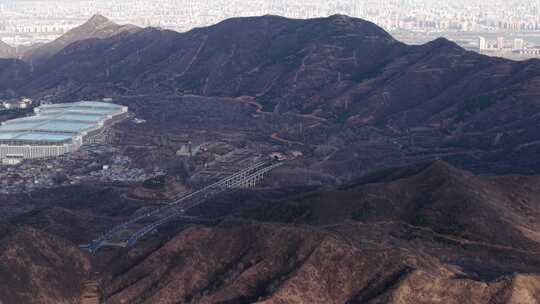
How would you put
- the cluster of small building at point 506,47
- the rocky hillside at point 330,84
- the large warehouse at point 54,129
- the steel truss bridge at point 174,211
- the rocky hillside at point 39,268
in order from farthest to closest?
the cluster of small building at point 506,47, the rocky hillside at point 330,84, the large warehouse at point 54,129, the steel truss bridge at point 174,211, the rocky hillside at point 39,268

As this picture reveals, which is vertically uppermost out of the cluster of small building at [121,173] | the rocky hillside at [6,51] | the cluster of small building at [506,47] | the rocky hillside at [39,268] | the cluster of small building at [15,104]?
the rocky hillside at [39,268]

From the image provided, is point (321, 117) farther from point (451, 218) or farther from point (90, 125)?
point (451, 218)

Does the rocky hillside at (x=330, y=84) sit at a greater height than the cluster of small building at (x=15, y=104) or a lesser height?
greater

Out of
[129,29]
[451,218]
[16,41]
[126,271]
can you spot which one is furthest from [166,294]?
[16,41]

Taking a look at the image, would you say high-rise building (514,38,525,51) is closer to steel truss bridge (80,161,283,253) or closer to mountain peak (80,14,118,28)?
mountain peak (80,14,118,28)

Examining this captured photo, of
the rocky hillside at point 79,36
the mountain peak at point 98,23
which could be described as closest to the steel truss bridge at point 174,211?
the rocky hillside at point 79,36

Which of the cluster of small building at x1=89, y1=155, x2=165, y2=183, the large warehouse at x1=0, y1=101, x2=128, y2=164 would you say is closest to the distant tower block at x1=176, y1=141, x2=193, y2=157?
the cluster of small building at x1=89, y1=155, x2=165, y2=183

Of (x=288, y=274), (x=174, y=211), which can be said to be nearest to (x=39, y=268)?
(x=288, y=274)

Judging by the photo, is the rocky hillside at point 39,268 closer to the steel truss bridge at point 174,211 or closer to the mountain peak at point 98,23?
the steel truss bridge at point 174,211
